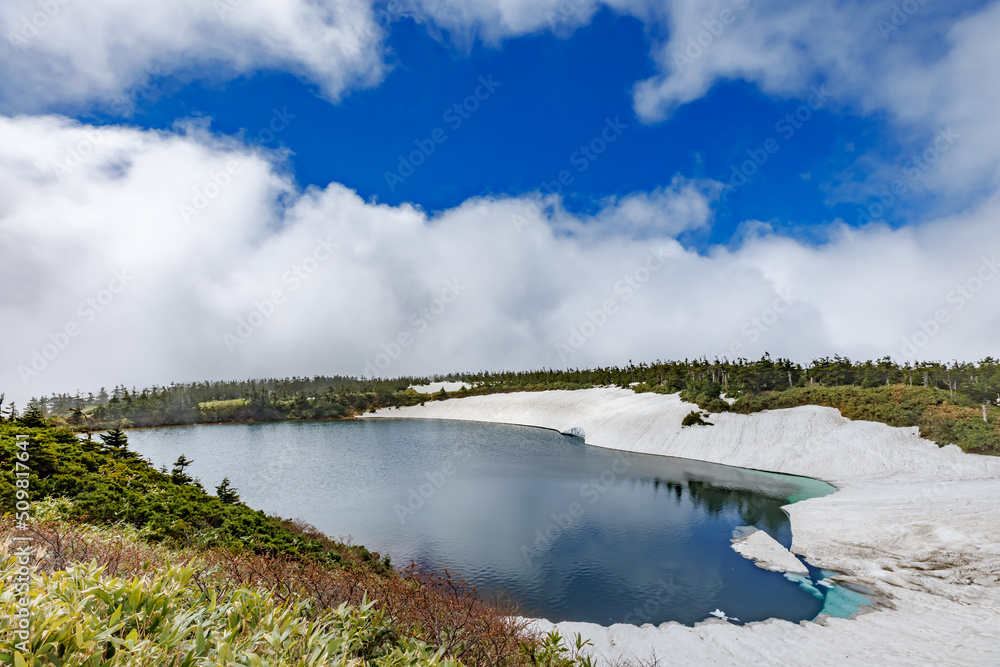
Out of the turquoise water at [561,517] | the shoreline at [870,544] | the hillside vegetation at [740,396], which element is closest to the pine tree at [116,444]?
the hillside vegetation at [740,396]

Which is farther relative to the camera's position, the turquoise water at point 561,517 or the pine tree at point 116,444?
the pine tree at point 116,444

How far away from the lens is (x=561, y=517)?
24.8 metres

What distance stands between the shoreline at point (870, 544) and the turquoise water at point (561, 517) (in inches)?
48.8

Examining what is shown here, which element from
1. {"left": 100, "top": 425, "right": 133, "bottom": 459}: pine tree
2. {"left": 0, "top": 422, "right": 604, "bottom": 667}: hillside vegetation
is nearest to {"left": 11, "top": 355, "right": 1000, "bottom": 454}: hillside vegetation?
{"left": 100, "top": 425, "right": 133, "bottom": 459}: pine tree

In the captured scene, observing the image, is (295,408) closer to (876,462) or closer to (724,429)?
(724,429)

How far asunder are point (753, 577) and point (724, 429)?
29.6 metres

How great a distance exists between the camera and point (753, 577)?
688 inches

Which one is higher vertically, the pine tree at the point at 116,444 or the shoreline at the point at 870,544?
the pine tree at the point at 116,444

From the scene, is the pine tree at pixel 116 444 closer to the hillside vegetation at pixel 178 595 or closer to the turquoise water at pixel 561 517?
the hillside vegetation at pixel 178 595

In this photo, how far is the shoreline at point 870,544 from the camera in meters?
12.2

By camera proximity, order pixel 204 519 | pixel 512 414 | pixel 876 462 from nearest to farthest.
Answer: pixel 204 519 → pixel 876 462 → pixel 512 414

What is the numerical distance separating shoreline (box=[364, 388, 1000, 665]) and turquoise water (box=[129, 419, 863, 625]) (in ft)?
4.06

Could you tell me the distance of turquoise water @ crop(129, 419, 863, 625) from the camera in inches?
627

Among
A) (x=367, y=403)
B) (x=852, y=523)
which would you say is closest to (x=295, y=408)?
(x=367, y=403)
